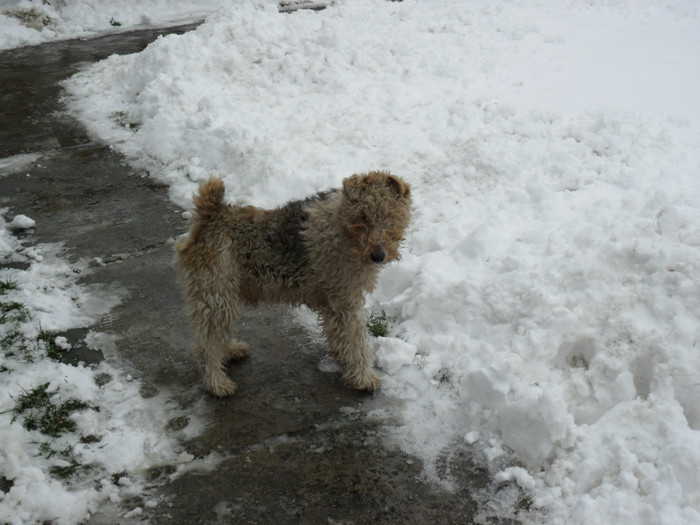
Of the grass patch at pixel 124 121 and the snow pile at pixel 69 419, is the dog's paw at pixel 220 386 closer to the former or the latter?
the snow pile at pixel 69 419

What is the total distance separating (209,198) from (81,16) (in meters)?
17.6

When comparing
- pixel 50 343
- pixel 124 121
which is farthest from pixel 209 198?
pixel 124 121

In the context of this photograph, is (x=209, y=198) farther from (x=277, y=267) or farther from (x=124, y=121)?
(x=124, y=121)

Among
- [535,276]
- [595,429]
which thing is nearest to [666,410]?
[595,429]

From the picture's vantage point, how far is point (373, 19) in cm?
1280

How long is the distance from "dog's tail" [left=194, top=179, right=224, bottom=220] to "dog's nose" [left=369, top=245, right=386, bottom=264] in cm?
126

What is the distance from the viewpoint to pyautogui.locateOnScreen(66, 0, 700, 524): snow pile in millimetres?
3779

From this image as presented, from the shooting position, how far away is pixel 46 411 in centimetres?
414

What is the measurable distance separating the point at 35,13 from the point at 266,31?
10.4m

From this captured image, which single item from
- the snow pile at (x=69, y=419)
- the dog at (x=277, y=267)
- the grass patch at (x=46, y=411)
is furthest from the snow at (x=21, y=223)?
the dog at (x=277, y=267)

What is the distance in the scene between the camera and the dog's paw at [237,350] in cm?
481

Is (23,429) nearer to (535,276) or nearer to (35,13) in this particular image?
(535,276)

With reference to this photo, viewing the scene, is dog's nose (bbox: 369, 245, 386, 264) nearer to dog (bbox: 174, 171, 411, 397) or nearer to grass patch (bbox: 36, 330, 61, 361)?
dog (bbox: 174, 171, 411, 397)

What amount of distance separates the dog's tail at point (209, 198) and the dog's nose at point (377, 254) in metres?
1.26
